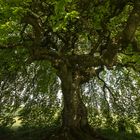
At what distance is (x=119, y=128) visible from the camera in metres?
24.4

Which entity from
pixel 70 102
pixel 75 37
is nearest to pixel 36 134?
pixel 70 102

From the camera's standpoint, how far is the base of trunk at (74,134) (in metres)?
18.5

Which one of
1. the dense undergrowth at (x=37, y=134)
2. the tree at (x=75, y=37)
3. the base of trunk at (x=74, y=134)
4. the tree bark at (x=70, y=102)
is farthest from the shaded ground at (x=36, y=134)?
the tree at (x=75, y=37)

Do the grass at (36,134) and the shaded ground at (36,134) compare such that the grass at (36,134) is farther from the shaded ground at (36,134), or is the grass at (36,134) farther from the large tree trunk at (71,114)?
the large tree trunk at (71,114)

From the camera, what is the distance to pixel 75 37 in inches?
823

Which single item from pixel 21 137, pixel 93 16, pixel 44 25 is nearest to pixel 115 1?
pixel 93 16

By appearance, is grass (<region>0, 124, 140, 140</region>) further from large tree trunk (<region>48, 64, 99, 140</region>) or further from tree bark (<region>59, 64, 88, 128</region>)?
tree bark (<region>59, 64, 88, 128</region>)

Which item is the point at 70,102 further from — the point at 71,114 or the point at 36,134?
the point at 36,134

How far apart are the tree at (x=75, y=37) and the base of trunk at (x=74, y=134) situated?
0.05 m

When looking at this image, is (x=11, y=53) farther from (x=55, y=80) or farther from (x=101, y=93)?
(x=101, y=93)

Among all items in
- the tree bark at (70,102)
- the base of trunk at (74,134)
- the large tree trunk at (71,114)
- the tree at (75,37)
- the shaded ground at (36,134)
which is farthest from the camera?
the shaded ground at (36,134)

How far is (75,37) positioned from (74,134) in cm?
533

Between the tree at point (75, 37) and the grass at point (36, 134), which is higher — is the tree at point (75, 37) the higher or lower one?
the higher one

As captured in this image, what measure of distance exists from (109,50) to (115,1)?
2336 millimetres
